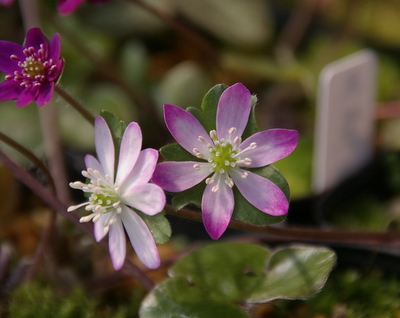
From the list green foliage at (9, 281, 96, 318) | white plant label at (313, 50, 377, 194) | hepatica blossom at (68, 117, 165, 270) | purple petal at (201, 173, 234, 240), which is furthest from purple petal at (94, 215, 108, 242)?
white plant label at (313, 50, 377, 194)

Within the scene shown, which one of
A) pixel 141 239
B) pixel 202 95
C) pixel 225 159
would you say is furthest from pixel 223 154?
Result: pixel 202 95

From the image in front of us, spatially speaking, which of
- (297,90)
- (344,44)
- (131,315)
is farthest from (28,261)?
(344,44)

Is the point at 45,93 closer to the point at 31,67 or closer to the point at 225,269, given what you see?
the point at 31,67

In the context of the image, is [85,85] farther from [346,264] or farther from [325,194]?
[346,264]

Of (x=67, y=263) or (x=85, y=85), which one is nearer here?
(x=67, y=263)

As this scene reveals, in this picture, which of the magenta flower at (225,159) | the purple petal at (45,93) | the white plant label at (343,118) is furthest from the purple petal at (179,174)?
the white plant label at (343,118)

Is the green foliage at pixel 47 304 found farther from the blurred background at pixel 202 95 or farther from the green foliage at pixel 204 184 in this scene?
the green foliage at pixel 204 184
